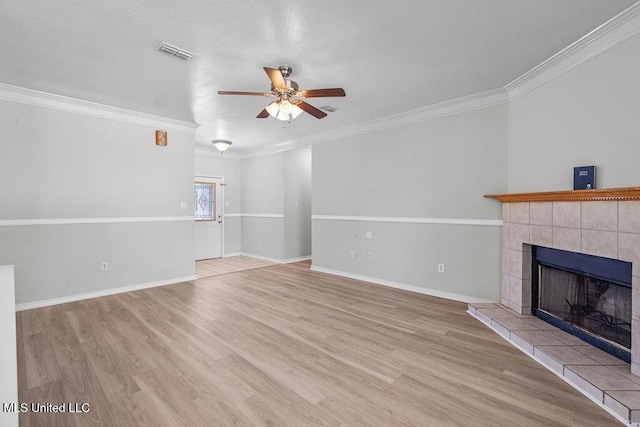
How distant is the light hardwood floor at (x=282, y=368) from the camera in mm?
1815

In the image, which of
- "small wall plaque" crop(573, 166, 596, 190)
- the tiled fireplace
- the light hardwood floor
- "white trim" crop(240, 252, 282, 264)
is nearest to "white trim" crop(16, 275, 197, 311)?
the light hardwood floor

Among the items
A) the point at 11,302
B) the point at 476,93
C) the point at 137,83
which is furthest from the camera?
the point at 476,93

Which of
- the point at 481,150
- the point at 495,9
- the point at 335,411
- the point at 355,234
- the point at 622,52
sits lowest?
the point at 335,411

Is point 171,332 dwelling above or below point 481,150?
below

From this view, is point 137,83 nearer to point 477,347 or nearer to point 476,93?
point 476,93

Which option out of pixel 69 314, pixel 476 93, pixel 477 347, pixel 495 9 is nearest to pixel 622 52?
pixel 495 9

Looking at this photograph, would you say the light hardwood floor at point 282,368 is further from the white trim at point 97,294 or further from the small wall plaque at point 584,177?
the small wall plaque at point 584,177

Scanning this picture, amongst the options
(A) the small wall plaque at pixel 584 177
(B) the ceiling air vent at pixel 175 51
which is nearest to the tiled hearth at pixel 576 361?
(A) the small wall plaque at pixel 584 177

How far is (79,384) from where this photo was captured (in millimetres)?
2109

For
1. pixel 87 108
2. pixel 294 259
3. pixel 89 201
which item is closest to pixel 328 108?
pixel 87 108

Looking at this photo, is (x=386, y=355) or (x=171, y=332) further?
(x=171, y=332)

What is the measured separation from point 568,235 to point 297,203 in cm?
516

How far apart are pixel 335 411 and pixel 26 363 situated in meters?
2.56

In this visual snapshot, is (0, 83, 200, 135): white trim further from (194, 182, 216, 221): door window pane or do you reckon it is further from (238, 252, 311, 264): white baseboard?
(238, 252, 311, 264): white baseboard
